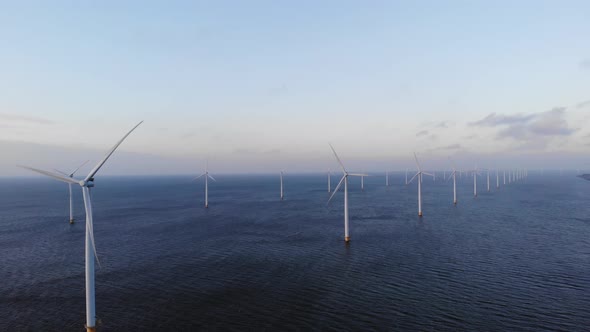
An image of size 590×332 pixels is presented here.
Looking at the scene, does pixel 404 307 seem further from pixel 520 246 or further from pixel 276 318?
pixel 520 246

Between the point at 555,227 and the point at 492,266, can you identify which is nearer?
the point at 492,266

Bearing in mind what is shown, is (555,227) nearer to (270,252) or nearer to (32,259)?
(270,252)

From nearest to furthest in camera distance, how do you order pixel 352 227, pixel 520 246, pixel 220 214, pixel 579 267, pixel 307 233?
pixel 579 267 → pixel 520 246 → pixel 307 233 → pixel 352 227 → pixel 220 214

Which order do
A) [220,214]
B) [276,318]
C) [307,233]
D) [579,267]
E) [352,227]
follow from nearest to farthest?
[276,318] < [579,267] < [307,233] < [352,227] < [220,214]

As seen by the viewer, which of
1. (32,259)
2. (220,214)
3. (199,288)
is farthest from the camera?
(220,214)

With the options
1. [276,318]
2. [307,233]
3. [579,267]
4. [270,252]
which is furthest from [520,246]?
[276,318]

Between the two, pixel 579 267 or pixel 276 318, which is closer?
pixel 276 318

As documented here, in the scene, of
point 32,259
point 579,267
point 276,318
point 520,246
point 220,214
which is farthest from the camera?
point 220,214

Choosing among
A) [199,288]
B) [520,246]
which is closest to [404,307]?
[199,288]
